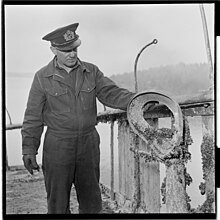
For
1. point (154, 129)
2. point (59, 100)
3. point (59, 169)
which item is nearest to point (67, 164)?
point (59, 169)

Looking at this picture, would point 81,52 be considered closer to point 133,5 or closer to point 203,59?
point 133,5

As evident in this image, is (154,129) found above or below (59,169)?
above

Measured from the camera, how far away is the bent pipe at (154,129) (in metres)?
1.78

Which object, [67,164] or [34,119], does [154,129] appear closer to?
[67,164]

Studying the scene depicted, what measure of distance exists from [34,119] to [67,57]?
10.8 inches

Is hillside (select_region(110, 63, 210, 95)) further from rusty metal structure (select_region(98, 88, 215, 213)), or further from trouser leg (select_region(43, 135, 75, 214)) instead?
trouser leg (select_region(43, 135, 75, 214))

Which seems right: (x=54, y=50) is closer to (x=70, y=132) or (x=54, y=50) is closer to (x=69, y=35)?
(x=69, y=35)

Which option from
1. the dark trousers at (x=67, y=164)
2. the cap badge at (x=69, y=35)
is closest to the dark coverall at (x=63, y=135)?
the dark trousers at (x=67, y=164)

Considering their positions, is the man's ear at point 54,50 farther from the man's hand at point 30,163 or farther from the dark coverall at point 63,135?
the man's hand at point 30,163

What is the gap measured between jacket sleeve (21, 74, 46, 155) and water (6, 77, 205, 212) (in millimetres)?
19

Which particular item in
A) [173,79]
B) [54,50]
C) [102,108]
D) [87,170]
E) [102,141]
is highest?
[54,50]

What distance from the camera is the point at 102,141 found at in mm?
1804

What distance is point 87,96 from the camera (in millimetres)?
1814

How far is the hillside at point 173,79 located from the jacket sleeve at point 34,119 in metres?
0.29
